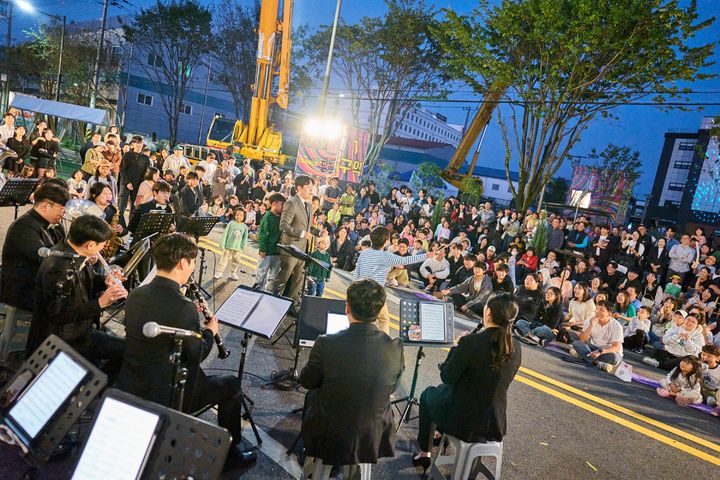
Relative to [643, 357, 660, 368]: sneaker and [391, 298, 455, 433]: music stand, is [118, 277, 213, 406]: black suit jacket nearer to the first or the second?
[391, 298, 455, 433]: music stand

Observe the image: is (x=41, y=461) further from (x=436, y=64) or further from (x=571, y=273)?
(x=436, y=64)

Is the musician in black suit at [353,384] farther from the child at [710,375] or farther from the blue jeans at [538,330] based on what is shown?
the blue jeans at [538,330]

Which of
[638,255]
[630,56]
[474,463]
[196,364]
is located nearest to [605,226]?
[638,255]

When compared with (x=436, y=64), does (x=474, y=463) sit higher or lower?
lower

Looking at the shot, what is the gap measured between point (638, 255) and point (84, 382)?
14.0 meters

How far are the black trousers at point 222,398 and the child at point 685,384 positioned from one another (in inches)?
254

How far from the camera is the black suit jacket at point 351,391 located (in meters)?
3.02

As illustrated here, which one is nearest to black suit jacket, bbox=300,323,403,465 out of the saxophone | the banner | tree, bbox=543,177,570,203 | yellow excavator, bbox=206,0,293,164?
the saxophone

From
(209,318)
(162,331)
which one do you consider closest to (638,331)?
(209,318)

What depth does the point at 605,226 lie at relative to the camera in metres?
13.9

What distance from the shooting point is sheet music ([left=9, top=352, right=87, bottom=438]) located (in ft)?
8.18

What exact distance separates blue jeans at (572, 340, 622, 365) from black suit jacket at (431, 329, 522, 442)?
5.21 m

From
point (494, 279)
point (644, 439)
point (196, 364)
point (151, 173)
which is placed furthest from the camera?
point (494, 279)

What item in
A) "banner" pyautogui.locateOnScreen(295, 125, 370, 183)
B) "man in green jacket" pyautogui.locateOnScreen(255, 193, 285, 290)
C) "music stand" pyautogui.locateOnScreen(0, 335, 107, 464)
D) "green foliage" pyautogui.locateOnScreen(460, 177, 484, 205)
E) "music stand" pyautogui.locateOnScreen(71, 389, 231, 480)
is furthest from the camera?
"green foliage" pyautogui.locateOnScreen(460, 177, 484, 205)
